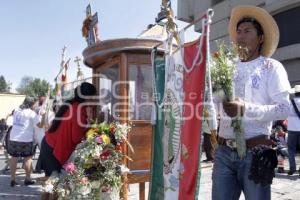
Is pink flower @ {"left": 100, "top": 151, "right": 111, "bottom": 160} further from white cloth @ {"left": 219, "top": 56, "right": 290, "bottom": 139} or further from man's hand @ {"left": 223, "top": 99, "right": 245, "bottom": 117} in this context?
man's hand @ {"left": 223, "top": 99, "right": 245, "bottom": 117}

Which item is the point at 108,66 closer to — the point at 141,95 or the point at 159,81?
the point at 141,95

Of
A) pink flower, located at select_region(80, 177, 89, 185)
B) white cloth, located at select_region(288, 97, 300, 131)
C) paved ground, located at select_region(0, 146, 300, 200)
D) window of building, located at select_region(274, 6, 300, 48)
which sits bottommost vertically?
paved ground, located at select_region(0, 146, 300, 200)

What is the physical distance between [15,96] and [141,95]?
118 feet

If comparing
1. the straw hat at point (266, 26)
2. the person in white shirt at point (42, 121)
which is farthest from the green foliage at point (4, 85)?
the straw hat at point (266, 26)

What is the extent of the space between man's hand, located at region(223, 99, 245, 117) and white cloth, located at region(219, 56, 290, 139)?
0.10 ft

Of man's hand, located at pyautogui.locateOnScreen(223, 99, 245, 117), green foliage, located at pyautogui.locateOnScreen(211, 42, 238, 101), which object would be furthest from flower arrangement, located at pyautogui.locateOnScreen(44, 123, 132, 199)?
man's hand, located at pyautogui.locateOnScreen(223, 99, 245, 117)

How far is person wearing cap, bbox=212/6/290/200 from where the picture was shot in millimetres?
2731

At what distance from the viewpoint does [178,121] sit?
3.58 metres

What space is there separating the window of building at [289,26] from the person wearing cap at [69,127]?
19346 mm

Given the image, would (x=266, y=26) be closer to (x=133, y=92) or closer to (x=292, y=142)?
(x=133, y=92)

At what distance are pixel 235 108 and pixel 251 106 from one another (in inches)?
4.3

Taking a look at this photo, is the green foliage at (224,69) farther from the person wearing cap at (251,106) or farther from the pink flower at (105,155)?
the pink flower at (105,155)

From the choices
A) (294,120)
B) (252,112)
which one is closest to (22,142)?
(294,120)

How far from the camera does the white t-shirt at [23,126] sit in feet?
27.2
